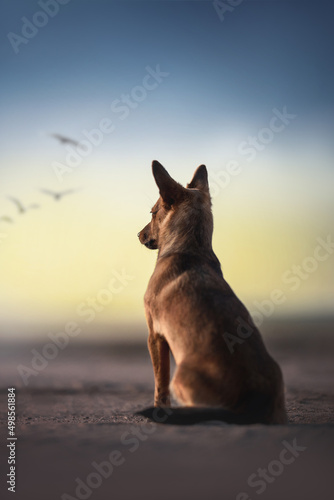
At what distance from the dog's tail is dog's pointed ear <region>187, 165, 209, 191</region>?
161 inches

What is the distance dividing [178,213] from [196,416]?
3208 mm

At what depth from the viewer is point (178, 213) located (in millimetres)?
7434

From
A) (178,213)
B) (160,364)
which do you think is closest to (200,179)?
(178,213)

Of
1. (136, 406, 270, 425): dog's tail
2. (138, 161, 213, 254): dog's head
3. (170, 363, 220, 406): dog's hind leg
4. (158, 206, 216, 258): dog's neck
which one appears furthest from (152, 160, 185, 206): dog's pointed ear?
(136, 406, 270, 425): dog's tail

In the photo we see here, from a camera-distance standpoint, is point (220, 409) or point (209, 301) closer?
point (220, 409)

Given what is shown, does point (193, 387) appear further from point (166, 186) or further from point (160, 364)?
point (166, 186)

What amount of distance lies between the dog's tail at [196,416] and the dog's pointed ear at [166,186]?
335 cm

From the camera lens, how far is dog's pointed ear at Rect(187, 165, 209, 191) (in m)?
8.38

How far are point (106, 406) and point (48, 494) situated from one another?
9.07m

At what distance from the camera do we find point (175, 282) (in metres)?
6.42

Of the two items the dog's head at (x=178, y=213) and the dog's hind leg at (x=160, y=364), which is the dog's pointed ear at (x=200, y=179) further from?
the dog's hind leg at (x=160, y=364)

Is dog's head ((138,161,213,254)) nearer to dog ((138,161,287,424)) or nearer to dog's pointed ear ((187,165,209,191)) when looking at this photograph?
dog ((138,161,287,424))

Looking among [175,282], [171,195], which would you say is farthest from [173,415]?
[171,195]

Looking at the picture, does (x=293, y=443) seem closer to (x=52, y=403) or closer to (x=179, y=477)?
(x=179, y=477)
